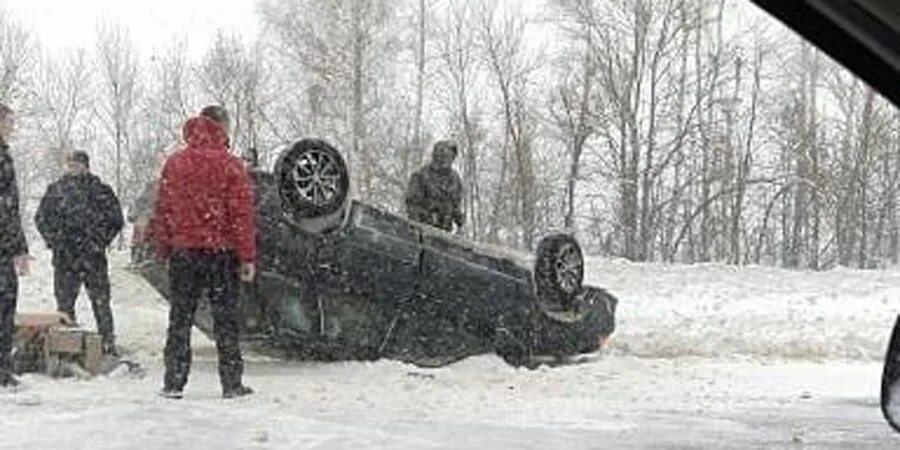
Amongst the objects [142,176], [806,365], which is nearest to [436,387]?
[806,365]

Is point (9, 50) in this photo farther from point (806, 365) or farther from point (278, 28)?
point (806, 365)

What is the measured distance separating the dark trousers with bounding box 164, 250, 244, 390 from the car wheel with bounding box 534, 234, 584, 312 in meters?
3.08

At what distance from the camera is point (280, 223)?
9320 mm

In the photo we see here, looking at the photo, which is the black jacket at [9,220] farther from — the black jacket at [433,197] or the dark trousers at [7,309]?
the black jacket at [433,197]

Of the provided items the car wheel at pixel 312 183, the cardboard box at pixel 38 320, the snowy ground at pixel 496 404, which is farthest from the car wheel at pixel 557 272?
the cardboard box at pixel 38 320

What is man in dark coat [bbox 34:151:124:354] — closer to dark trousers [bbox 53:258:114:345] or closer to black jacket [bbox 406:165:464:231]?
dark trousers [bbox 53:258:114:345]

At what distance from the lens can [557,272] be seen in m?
10.7

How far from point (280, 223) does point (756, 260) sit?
41603mm

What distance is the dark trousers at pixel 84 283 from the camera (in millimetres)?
10578

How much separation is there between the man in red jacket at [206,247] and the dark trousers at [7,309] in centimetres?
90

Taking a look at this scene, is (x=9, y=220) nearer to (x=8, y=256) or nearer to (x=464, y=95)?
(x=8, y=256)

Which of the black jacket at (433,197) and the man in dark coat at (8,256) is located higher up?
the black jacket at (433,197)

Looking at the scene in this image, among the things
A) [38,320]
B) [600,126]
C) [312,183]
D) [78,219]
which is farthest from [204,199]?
[600,126]

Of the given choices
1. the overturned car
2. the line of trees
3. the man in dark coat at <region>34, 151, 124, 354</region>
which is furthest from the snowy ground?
the line of trees
